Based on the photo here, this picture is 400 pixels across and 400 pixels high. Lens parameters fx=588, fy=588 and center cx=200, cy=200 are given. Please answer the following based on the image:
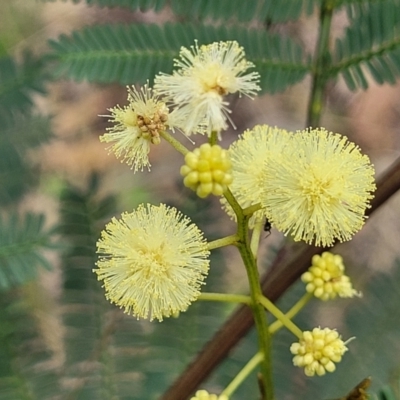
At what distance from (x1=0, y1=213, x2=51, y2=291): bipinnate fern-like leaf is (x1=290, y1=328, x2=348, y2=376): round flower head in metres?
0.49

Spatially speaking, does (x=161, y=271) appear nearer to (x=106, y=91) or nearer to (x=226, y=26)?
(x=226, y=26)

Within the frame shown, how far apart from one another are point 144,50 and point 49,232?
37 centimetres

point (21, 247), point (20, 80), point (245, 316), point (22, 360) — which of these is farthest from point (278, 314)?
point (20, 80)

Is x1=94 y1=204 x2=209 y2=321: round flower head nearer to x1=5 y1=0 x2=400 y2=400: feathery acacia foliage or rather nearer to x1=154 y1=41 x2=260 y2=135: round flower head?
x1=154 y1=41 x2=260 y2=135: round flower head

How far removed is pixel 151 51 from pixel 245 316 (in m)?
0.50

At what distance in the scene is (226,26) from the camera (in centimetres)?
109

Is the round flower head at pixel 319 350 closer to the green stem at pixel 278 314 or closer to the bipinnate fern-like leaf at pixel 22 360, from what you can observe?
the green stem at pixel 278 314

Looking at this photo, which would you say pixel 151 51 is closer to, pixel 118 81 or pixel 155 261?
pixel 118 81

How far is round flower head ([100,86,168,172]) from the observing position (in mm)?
583

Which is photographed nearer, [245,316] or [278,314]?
[278,314]

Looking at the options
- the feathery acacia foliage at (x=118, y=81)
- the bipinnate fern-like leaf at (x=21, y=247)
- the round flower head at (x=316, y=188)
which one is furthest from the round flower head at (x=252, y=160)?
the bipinnate fern-like leaf at (x=21, y=247)

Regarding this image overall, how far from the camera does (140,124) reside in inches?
23.1

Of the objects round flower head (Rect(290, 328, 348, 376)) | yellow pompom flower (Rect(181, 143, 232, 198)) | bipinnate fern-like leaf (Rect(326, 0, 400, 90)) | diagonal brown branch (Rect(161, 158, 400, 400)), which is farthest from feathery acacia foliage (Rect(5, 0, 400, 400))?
yellow pompom flower (Rect(181, 143, 232, 198))

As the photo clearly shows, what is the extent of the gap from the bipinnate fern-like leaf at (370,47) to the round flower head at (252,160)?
0.33 m
